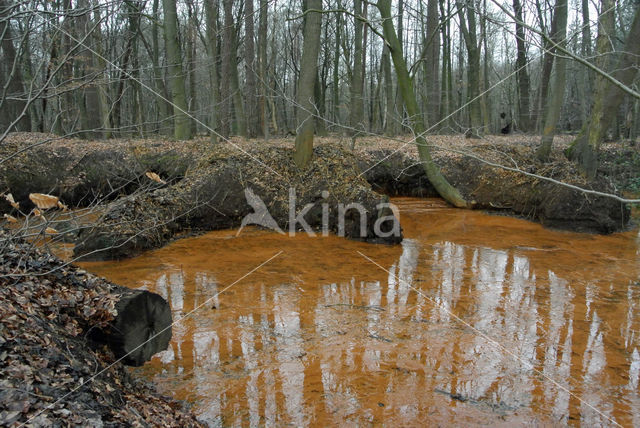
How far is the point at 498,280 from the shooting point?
269 inches

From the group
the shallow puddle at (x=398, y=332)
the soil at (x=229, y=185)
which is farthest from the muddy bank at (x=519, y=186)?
the shallow puddle at (x=398, y=332)

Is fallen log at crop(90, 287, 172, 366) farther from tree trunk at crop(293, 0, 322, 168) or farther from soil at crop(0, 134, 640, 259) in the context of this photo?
tree trunk at crop(293, 0, 322, 168)

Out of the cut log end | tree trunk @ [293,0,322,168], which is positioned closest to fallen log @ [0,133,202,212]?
tree trunk @ [293,0,322,168]

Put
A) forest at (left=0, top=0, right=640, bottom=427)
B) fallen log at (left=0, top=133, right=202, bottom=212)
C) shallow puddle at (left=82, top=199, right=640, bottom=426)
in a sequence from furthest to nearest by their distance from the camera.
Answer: fallen log at (left=0, top=133, right=202, bottom=212)
shallow puddle at (left=82, top=199, right=640, bottom=426)
forest at (left=0, top=0, right=640, bottom=427)

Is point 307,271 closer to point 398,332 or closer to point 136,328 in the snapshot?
point 398,332

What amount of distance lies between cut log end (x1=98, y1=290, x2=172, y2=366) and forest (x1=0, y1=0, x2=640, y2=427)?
0.02 m

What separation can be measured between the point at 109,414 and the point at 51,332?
794mm

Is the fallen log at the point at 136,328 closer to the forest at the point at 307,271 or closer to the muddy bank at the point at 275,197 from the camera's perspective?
the forest at the point at 307,271

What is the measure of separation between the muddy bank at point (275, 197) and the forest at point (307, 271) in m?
0.05

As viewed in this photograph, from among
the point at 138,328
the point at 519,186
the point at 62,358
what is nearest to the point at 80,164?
the point at 138,328

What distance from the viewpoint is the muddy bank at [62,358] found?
224 centimetres

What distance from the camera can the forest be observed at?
3.03 meters

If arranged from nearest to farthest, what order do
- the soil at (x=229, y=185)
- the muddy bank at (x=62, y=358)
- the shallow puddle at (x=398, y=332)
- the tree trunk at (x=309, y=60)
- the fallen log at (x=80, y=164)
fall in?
the muddy bank at (x=62, y=358)
the shallow puddle at (x=398, y=332)
the soil at (x=229, y=185)
the tree trunk at (x=309, y=60)
the fallen log at (x=80, y=164)

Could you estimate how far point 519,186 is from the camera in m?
11.9
